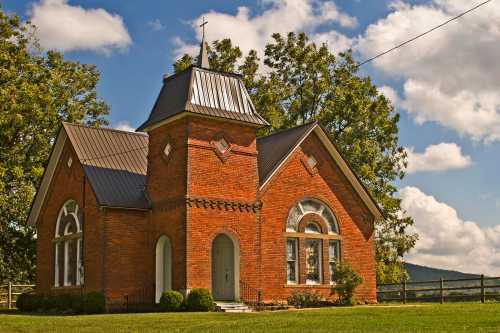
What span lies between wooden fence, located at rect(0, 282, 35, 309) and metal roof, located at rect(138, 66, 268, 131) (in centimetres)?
1395

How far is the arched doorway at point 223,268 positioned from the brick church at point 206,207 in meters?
0.05

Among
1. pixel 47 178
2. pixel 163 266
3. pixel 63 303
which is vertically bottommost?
pixel 63 303

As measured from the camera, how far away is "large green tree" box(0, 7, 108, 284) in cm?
3981

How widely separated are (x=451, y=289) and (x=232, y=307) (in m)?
11.3

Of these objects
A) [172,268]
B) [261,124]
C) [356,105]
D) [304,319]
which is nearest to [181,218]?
Answer: [172,268]

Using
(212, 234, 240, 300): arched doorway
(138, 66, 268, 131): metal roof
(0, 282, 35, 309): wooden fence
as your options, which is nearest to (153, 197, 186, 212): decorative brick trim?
(212, 234, 240, 300): arched doorway

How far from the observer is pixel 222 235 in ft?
102

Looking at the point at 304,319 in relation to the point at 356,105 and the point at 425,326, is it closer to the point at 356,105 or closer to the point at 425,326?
the point at 425,326

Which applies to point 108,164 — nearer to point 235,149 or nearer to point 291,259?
point 235,149

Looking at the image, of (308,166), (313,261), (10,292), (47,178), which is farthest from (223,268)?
(10,292)

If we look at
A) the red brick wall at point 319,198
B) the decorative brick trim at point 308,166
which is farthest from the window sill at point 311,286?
the decorative brick trim at point 308,166

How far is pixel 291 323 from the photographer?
19719 millimetres

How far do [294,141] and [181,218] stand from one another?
672 cm

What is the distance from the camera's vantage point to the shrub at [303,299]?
3044 cm
